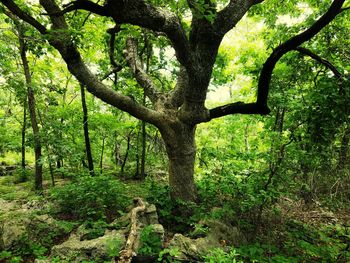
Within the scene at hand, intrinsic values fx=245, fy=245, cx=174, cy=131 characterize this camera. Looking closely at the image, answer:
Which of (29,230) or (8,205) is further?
(8,205)

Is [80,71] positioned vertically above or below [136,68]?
below

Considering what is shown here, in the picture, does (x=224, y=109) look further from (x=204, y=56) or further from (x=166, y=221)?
(x=166, y=221)

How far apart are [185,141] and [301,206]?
3.68 metres

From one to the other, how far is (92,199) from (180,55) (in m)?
3.86

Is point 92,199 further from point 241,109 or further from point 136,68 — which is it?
point 241,109

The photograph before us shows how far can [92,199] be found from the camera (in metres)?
5.73

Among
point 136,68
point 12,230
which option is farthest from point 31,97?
point 12,230

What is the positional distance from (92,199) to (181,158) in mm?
2301

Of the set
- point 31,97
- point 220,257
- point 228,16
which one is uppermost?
point 228,16

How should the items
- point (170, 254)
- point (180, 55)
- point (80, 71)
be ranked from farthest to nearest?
point (80, 71) < point (180, 55) < point (170, 254)

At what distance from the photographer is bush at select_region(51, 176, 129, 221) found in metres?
5.68

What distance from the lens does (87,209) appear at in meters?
5.44

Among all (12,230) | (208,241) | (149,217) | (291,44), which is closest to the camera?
(291,44)

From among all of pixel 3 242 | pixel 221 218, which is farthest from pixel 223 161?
pixel 3 242
